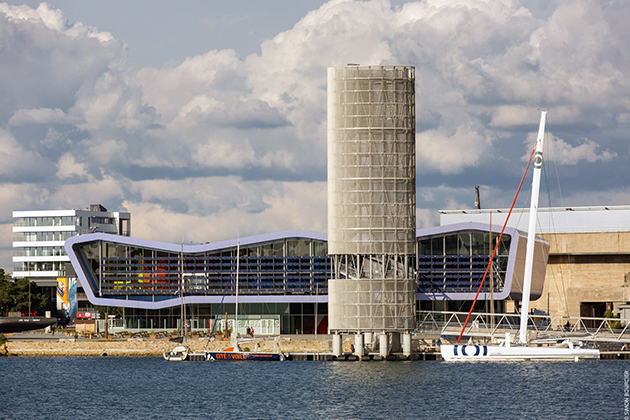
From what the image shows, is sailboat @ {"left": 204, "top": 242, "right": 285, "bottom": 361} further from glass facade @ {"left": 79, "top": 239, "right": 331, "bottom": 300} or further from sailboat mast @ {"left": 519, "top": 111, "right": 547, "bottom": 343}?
sailboat mast @ {"left": 519, "top": 111, "right": 547, "bottom": 343}

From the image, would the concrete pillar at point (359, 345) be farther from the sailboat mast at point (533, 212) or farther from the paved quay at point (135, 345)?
the sailboat mast at point (533, 212)

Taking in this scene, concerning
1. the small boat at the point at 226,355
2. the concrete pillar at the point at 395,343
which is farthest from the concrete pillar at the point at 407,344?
the small boat at the point at 226,355

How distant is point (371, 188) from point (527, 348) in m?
21.7

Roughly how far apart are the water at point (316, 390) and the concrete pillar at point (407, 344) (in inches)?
95.3

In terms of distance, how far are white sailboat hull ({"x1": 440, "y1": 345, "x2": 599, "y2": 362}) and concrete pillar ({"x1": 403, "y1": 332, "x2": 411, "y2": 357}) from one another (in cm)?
331

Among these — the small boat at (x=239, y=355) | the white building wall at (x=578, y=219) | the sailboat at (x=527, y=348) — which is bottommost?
the small boat at (x=239, y=355)

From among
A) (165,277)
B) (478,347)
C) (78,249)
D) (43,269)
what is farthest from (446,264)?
(43,269)

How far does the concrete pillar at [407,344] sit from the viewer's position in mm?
91500

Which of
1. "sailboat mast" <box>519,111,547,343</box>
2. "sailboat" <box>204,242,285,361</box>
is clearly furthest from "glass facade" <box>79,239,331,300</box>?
"sailboat mast" <box>519,111,547,343</box>

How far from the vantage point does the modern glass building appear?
107500 mm

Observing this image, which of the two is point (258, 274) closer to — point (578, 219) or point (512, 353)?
point (512, 353)

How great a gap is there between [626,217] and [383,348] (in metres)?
70.7

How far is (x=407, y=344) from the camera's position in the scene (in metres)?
91.6

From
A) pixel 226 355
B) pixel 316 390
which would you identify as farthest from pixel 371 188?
pixel 226 355
